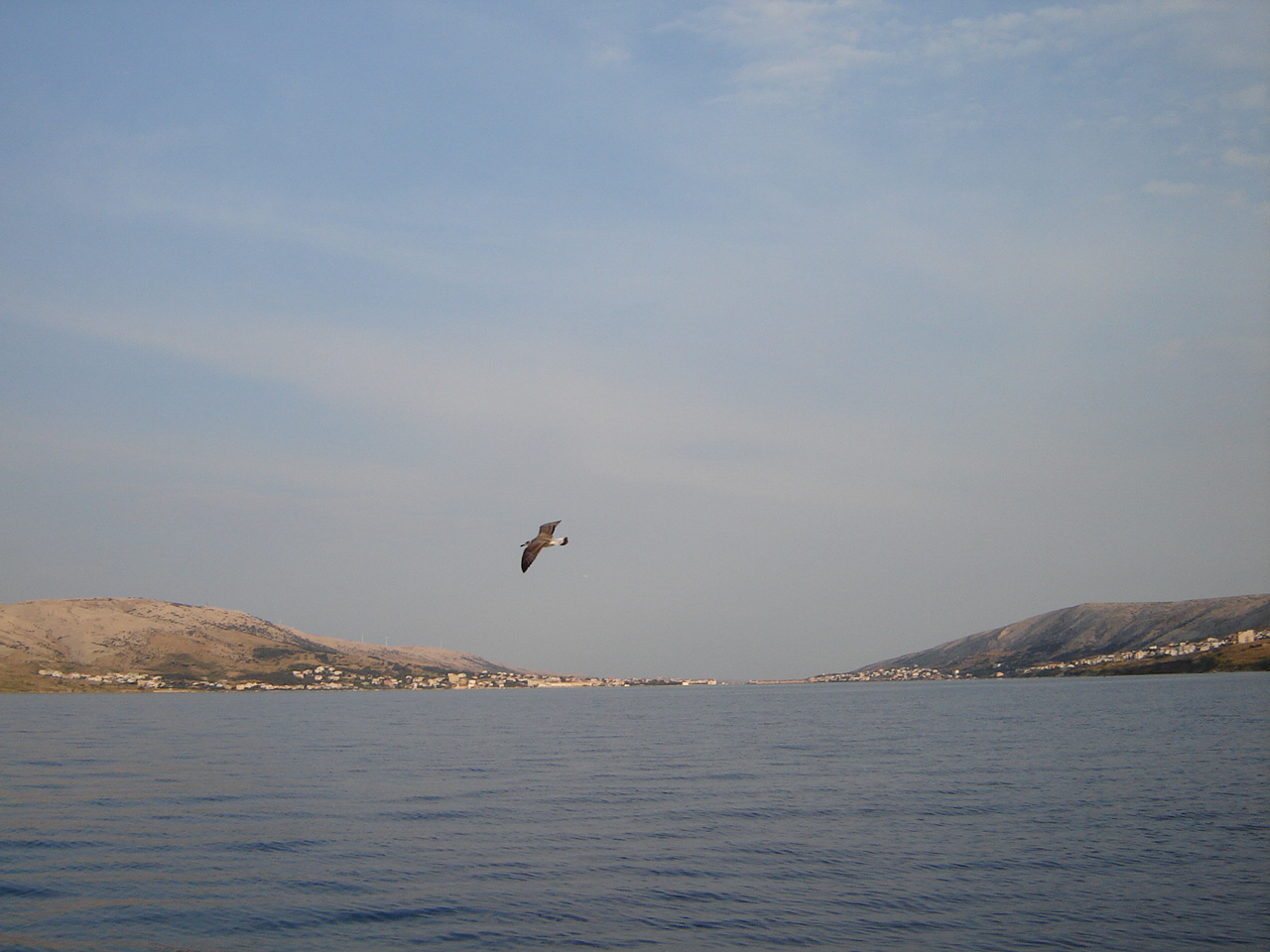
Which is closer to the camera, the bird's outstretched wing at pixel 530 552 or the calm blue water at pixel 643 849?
the calm blue water at pixel 643 849

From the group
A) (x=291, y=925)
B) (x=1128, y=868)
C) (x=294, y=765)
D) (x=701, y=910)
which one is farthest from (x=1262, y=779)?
(x=294, y=765)

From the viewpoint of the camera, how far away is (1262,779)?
51.0 m

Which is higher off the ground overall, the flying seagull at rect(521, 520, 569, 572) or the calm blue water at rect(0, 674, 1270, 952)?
the flying seagull at rect(521, 520, 569, 572)

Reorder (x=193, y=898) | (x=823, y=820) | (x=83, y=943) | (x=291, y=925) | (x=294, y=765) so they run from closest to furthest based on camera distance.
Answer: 1. (x=83, y=943)
2. (x=291, y=925)
3. (x=193, y=898)
4. (x=823, y=820)
5. (x=294, y=765)

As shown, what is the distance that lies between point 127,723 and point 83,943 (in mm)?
Answer: 102154

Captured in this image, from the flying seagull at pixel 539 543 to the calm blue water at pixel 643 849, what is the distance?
1070cm

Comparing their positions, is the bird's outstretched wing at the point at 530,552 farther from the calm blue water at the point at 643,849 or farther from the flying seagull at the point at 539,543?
the calm blue water at the point at 643,849

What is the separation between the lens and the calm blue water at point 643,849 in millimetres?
26750

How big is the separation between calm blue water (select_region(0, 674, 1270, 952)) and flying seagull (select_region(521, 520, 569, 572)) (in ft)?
35.1

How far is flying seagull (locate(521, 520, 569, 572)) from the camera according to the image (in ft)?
93.8

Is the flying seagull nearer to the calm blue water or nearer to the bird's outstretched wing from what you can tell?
the bird's outstretched wing

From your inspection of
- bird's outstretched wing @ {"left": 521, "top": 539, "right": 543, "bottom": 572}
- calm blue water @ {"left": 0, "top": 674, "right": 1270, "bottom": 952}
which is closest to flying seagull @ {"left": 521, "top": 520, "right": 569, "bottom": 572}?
bird's outstretched wing @ {"left": 521, "top": 539, "right": 543, "bottom": 572}

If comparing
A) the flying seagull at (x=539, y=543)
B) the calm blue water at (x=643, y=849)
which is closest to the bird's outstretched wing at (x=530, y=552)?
the flying seagull at (x=539, y=543)

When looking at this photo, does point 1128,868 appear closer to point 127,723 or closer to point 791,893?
point 791,893
